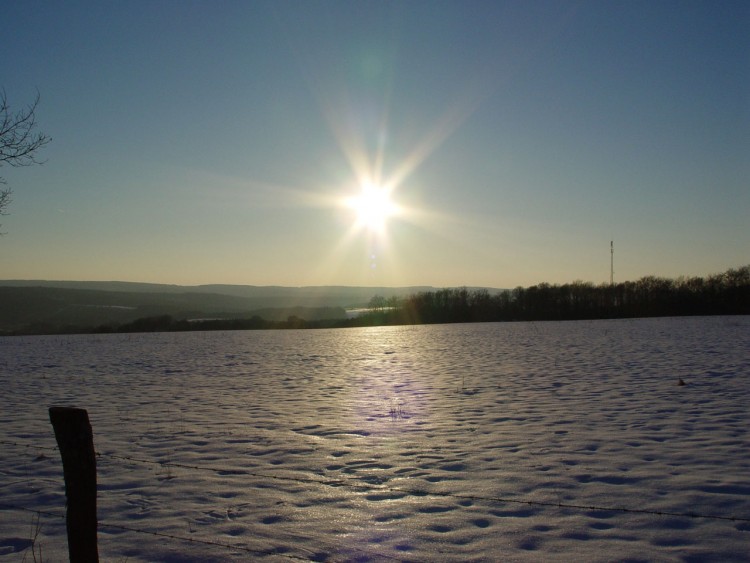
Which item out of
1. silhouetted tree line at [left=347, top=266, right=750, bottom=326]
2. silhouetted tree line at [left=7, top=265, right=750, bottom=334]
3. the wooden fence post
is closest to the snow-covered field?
the wooden fence post

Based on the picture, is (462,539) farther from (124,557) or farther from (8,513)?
(8,513)

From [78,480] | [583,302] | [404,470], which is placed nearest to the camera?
[78,480]

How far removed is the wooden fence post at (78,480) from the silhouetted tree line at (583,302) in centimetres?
7227

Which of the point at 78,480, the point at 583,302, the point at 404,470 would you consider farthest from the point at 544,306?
the point at 78,480

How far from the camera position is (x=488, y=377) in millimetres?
16719

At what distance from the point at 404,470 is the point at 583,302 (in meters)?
84.9

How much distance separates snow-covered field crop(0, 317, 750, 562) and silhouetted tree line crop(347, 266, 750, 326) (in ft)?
208

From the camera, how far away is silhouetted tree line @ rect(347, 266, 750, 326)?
75.2 m

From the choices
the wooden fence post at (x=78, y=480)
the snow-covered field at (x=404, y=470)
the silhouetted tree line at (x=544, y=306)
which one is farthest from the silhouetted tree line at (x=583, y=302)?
the wooden fence post at (x=78, y=480)

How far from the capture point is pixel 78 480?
3.85 m

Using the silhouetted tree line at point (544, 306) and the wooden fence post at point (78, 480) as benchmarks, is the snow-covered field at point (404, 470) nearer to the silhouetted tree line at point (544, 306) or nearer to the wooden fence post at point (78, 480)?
the wooden fence post at point (78, 480)

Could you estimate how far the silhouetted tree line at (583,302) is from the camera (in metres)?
75.2

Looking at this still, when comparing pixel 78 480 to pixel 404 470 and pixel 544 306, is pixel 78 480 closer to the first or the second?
pixel 404 470

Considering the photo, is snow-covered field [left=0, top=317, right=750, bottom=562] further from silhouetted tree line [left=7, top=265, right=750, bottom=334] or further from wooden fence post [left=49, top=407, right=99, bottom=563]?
silhouetted tree line [left=7, top=265, right=750, bottom=334]
